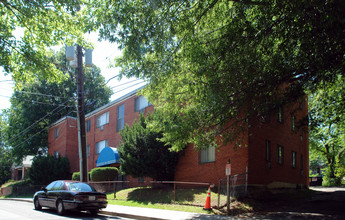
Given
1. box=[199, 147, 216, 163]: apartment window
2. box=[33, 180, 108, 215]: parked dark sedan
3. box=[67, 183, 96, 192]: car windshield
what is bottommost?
box=[33, 180, 108, 215]: parked dark sedan

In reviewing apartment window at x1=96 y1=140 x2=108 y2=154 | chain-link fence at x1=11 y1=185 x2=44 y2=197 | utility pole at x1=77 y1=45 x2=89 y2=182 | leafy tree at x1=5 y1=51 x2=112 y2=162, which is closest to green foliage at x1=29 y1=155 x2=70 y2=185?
chain-link fence at x1=11 y1=185 x2=44 y2=197

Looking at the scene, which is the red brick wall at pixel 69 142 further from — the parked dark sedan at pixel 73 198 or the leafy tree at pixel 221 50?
the leafy tree at pixel 221 50

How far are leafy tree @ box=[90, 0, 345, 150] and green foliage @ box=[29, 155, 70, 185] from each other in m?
23.3

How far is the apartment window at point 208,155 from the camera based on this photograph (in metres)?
18.1

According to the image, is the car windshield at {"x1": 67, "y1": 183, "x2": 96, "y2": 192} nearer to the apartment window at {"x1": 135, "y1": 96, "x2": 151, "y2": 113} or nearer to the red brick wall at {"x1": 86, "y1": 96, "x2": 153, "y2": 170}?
the red brick wall at {"x1": 86, "y1": 96, "x2": 153, "y2": 170}

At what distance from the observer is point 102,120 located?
3147 cm

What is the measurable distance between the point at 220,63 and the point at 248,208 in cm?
643

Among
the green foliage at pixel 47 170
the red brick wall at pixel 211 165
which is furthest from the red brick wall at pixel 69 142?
the red brick wall at pixel 211 165

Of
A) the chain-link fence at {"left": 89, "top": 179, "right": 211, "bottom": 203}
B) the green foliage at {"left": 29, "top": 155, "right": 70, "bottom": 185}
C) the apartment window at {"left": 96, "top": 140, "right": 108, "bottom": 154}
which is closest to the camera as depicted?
the chain-link fence at {"left": 89, "top": 179, "right": 211, "bottom": 203}

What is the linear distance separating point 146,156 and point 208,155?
366 cm

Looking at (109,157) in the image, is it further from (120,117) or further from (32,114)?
(32,114)

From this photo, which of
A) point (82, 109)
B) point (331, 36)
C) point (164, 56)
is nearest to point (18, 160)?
point (82, 109)

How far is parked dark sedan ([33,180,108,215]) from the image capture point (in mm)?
12531

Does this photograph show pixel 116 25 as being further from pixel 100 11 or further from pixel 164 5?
pixel 164 5
